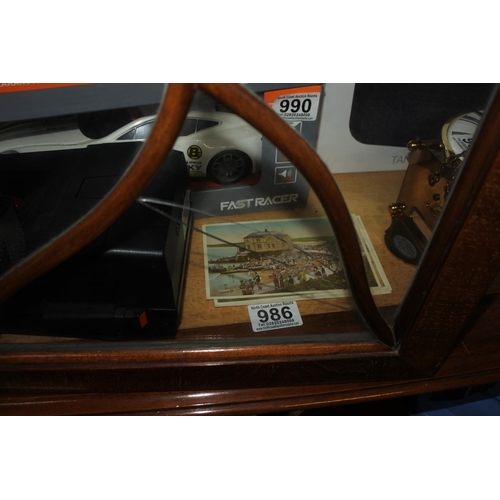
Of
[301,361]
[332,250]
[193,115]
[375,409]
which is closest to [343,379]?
[301,361]

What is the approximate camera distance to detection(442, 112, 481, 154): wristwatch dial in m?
0.59

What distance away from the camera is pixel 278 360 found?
67cm

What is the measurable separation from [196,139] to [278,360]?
1.20ft

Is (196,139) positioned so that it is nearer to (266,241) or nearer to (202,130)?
(202,130)

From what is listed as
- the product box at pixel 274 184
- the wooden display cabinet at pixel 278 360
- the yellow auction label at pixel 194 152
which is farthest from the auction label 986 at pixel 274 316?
the yellow auction label at pixel 194 152

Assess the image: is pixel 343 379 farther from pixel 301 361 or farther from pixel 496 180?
pixel 496 180

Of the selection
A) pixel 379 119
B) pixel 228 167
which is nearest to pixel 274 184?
pixel 228 167

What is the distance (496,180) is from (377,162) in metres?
0.38

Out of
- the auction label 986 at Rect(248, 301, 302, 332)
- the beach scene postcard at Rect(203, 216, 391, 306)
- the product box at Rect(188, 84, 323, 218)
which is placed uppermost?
the product box at Rect(188, 84, 323, 218)

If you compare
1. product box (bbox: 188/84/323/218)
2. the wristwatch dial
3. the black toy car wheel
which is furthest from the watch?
the black toy car wheel

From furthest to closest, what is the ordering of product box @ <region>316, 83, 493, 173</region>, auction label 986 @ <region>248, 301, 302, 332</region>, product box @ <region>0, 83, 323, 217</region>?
auction label 986 @ <region>248, 301, 302, 332</region>
product box @ <region>316, 83, 493, 173</region>
product box @ <region>0, 83, 323, 217</region>

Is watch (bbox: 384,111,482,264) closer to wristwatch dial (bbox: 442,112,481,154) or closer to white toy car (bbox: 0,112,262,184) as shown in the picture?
wristwatch dial (bbox: 442,112,481,154)

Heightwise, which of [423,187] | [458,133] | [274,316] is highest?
[458,133]

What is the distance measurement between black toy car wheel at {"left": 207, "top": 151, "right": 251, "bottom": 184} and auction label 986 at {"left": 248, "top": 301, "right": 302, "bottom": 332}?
0.24 metres
